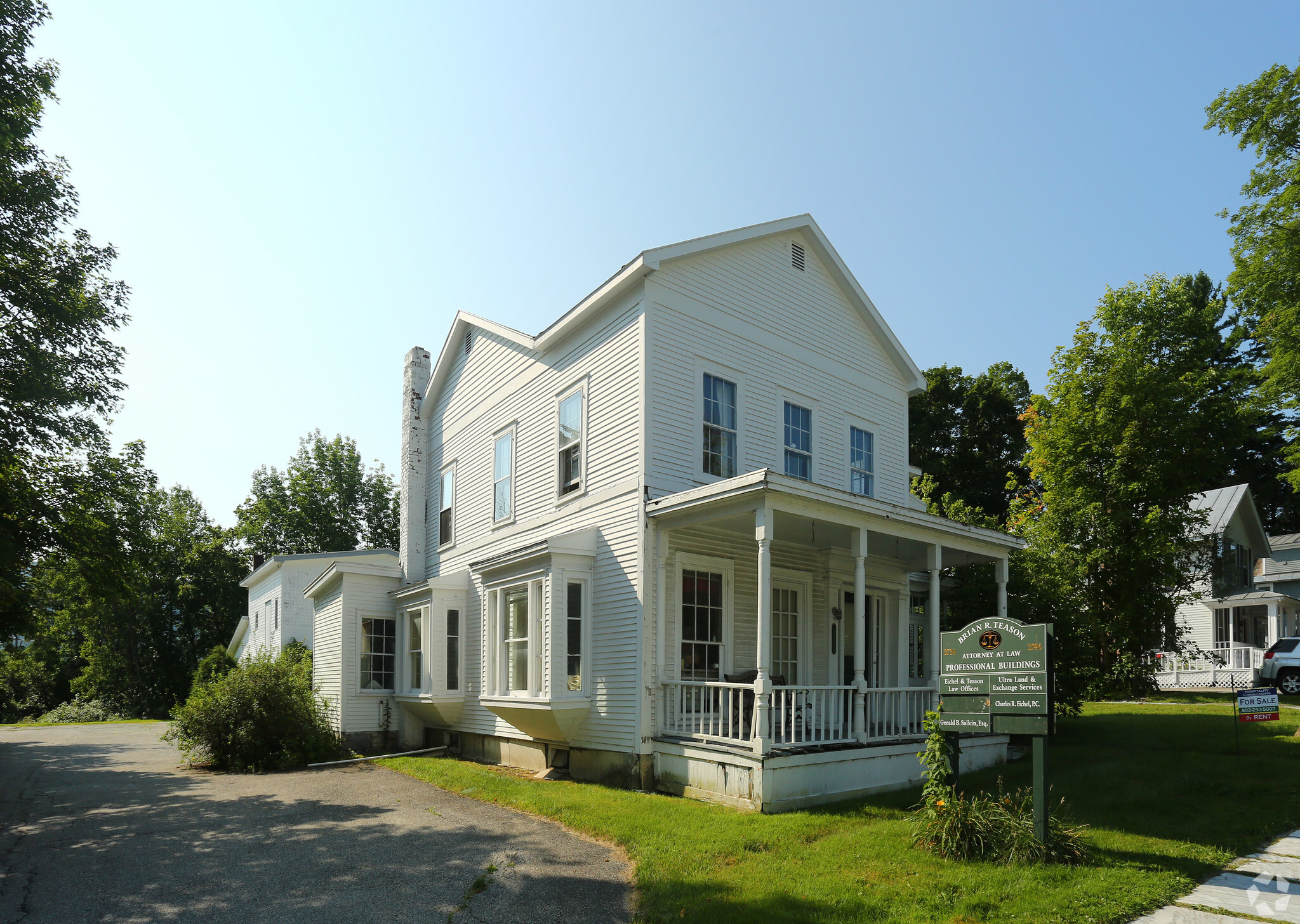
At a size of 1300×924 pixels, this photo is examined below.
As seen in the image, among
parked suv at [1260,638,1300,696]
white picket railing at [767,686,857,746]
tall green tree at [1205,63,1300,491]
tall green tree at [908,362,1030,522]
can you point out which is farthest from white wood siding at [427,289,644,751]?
tall green tree at [908,362,1030,522]

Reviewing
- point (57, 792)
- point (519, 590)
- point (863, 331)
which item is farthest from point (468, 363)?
point (57, 792)

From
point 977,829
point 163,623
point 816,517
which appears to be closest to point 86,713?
point 163,623

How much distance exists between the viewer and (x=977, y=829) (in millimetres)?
7516

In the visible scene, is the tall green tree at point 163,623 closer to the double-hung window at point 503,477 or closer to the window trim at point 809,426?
the double-hung window at point 503,477

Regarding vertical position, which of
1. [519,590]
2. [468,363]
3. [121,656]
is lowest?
[121,656]

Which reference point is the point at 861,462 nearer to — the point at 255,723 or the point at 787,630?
the point at 787,630

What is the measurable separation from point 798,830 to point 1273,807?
5.80m

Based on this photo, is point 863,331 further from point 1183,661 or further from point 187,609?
point 187,609

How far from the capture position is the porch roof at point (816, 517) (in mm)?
10352

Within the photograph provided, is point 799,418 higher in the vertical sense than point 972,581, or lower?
higher

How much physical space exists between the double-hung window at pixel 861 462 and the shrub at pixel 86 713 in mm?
38716

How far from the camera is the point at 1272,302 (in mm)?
16875

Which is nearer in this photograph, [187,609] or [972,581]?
[972,581]

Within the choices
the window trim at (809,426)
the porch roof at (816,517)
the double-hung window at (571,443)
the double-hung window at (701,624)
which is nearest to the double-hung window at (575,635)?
the double-hung window at (701,624)
